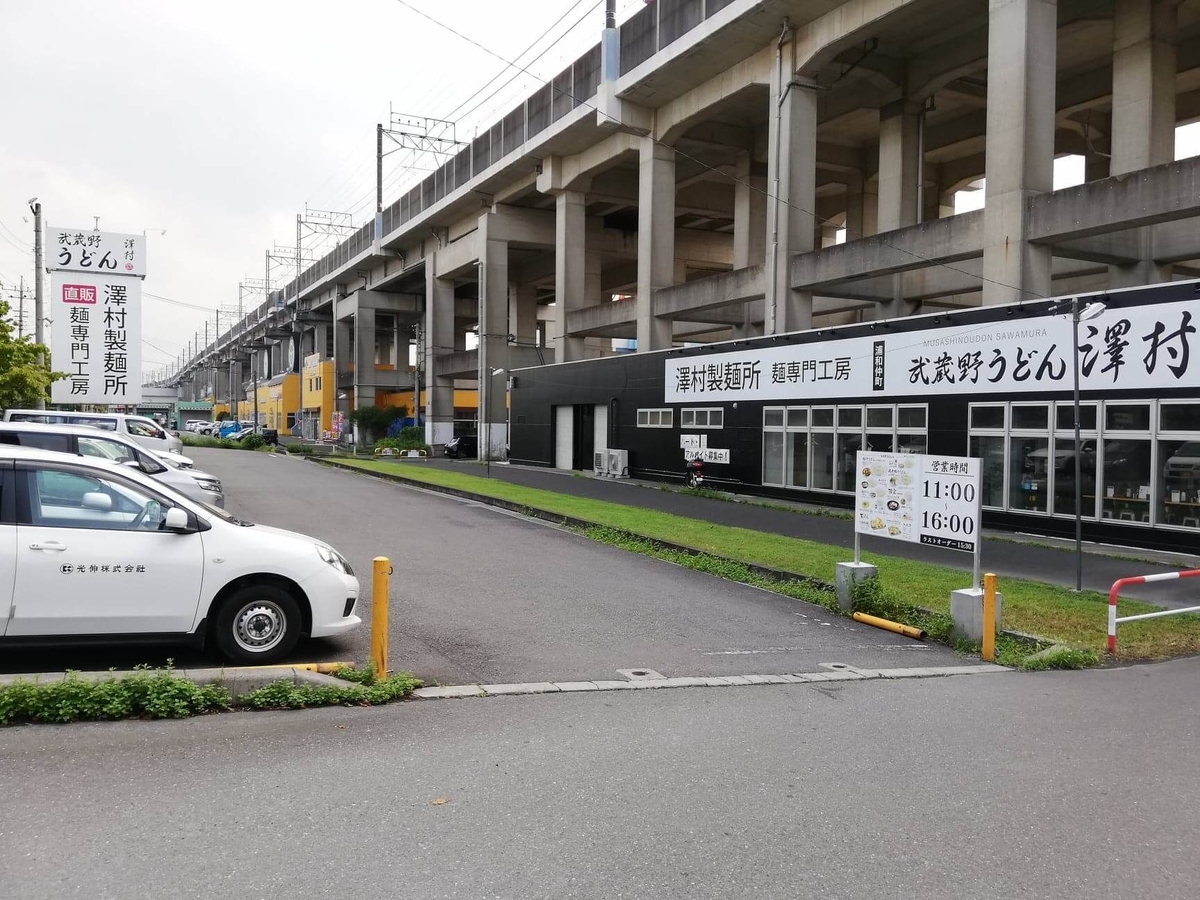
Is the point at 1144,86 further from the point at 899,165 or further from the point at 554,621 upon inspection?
the point at 554,621

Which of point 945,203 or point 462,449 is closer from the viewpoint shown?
point 945,203

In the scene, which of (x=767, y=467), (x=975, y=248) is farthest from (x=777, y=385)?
(x=975, y=248)

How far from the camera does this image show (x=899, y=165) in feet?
90.9

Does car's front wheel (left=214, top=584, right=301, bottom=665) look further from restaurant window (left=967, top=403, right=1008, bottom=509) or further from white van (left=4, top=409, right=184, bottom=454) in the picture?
restaurant window (left=967, top=403, right=1008, bottom=509)

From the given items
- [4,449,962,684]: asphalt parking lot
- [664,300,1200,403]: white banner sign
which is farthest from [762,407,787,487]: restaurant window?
[4,449,962,684]: asphalt parking lot

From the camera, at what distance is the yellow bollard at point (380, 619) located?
647 centimetres

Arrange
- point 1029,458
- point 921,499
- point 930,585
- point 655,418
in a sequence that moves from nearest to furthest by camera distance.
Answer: point 921,499 < point 930,585 < point 1029,458 < point 655,418

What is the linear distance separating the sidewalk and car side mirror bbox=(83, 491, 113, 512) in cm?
1053

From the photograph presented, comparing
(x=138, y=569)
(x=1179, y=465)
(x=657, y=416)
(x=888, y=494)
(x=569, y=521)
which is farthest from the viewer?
(x=657, y=416)

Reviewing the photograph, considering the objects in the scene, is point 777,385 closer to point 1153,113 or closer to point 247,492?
point 1153,113

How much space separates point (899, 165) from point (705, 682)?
81.3 ft

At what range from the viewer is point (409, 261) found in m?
59.7

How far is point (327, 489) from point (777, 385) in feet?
41.4

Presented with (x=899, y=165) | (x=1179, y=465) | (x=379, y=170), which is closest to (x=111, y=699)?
(x=1179, y=465)
